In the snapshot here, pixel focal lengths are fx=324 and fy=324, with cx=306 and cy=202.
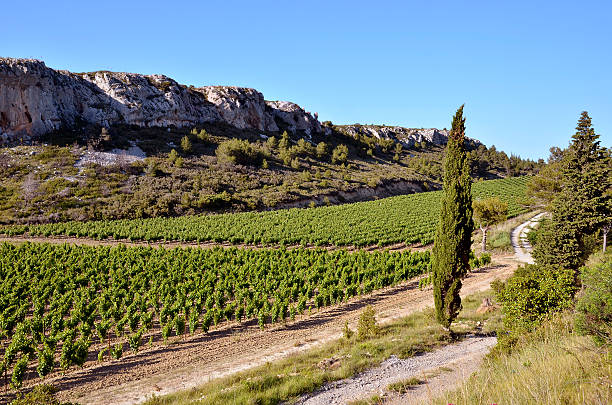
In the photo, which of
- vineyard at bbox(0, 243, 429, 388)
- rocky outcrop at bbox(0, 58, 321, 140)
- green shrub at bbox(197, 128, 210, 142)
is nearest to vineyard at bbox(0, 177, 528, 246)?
vineyard at bbox(0, 243, 429, 388)

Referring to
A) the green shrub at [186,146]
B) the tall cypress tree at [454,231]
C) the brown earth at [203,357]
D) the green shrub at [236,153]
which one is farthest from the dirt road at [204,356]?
the green shrub at [186,146]

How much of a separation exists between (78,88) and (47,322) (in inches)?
3352

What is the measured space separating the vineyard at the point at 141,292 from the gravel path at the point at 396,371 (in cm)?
642

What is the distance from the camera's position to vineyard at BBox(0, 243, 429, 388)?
13289 mm

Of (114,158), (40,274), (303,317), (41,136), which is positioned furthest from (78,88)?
(303,317)

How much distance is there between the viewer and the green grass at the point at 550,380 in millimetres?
5129

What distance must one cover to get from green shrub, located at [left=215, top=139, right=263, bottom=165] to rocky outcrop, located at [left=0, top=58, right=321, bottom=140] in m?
23.3

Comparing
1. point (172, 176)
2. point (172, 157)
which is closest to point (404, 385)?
point (172, 176)

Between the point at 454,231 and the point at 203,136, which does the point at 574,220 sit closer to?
the point at 454,231

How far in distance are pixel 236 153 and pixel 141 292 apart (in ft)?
199

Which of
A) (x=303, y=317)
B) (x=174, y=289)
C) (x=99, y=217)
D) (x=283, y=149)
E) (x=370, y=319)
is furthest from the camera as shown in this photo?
(x=283, y=149)

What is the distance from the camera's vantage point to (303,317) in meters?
17.5

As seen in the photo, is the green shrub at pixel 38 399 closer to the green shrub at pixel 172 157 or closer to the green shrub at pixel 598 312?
the green shrub at pixel 598 312

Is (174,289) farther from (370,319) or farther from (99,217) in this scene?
(99,217)
